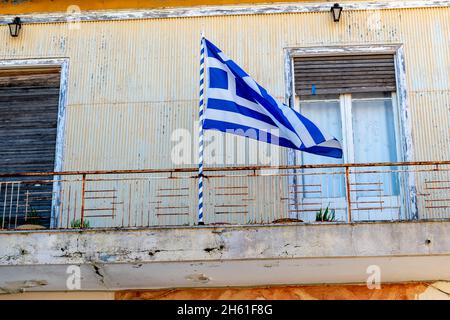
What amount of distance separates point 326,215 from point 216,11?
404cm

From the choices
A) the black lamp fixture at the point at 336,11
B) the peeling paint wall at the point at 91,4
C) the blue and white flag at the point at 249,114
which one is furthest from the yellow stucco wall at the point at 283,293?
the peeling paint wall at the point at 91,4

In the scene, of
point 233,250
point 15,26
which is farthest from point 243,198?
point 15,26

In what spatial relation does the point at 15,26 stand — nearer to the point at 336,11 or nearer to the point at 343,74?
the point at 336,11

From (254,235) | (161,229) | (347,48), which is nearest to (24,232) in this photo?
(161,229)

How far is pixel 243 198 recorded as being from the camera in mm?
11602

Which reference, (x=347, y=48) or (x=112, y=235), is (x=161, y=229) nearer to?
(x=112, y=235)

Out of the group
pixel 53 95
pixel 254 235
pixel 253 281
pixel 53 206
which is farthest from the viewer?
pixel 53 95

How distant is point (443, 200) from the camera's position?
11.1 metres

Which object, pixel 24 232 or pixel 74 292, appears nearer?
pixel 24 232

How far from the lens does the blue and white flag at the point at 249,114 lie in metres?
10.2

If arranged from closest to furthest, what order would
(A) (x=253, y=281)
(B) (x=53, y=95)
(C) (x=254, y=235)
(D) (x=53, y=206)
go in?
(C) (x=254, y=235) < (A) (x=253, y=281) < (D) (x=53, y=206) < (B) (x=53, y=95)

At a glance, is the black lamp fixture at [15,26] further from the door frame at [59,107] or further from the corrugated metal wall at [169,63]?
the door frame at [59,107]

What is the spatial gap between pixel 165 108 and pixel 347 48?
3065mm

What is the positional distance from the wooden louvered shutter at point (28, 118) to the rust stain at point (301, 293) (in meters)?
2.83
